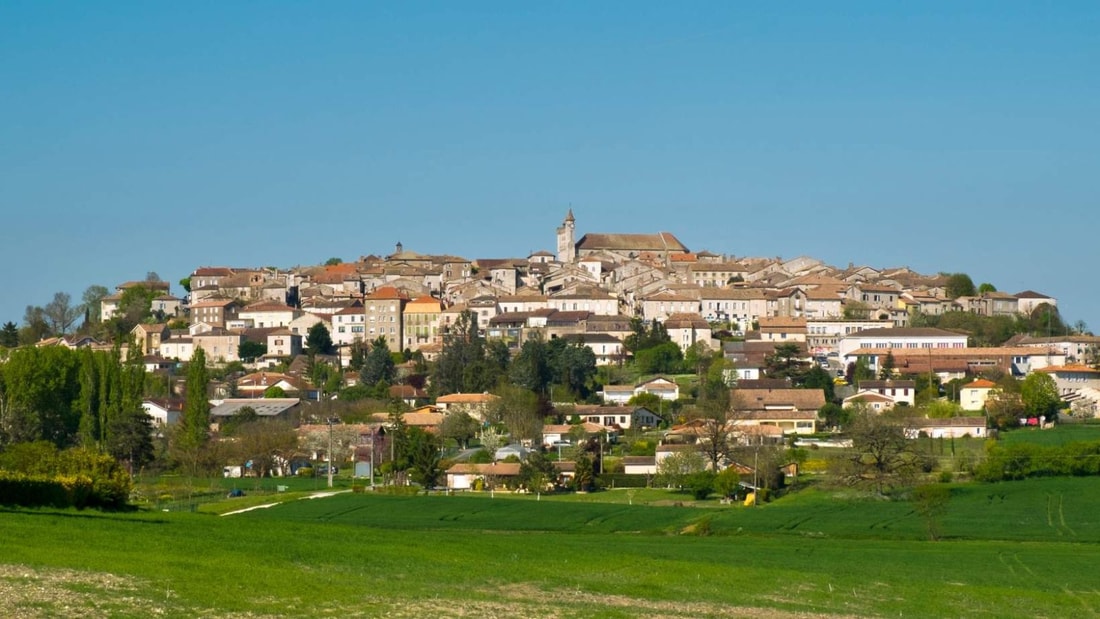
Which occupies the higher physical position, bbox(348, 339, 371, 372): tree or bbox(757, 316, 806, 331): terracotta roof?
bbox(757, 316, 806, 331): terracotta roof

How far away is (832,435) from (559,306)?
40.3 meters

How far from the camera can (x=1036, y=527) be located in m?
44.5

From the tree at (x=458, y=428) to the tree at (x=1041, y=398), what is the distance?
78.8 ft

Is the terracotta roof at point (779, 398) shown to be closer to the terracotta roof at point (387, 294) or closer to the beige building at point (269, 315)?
the terracotta roof at point (387, 294)

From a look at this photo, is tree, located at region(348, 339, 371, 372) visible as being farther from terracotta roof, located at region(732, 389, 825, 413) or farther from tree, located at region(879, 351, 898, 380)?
tree, located at region(879, 351, 898, 380)

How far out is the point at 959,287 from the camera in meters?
120

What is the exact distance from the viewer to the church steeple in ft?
460

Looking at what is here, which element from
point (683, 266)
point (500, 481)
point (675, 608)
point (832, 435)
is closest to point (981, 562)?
point (675, 608)

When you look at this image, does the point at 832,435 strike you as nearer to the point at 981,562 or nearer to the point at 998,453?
the point at 998,453

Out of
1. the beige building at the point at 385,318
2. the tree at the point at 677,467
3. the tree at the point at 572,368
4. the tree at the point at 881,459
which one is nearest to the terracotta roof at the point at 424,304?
the beige building at the point at 385,318

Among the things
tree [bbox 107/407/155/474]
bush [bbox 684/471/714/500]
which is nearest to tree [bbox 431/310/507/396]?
tree [bbox 107/407/155/474]

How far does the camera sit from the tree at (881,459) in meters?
55.0

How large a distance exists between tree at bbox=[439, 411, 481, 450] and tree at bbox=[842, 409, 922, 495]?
21671mm

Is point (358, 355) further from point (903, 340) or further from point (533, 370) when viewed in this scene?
point (903, 340)
